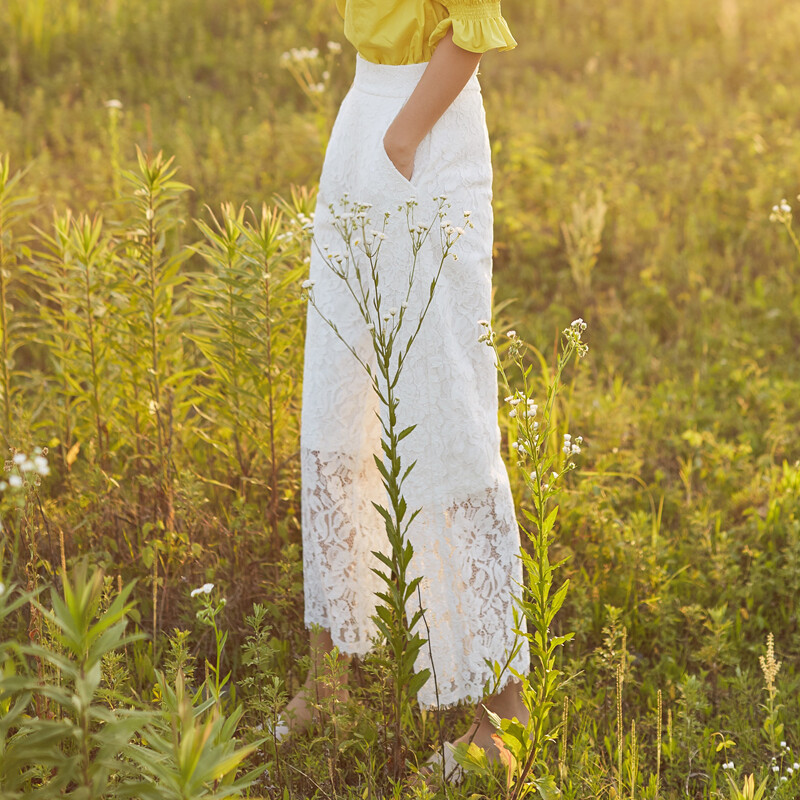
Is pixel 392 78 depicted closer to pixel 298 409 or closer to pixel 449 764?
pixel 298 409

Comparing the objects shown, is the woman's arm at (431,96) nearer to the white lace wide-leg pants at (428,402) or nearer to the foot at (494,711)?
the white lace wide-leg pants at (428,402)

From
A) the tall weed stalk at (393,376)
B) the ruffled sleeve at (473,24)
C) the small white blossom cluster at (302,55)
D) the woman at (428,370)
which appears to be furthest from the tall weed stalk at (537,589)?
the small white blossom cluster at (302,55)

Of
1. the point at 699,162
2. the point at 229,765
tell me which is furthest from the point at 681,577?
the point at 699,162

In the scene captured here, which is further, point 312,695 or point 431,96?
point 312,695

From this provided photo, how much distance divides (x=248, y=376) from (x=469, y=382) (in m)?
0.90

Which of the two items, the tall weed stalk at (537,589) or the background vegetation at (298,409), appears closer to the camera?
the tall weed stalk at (537,589)

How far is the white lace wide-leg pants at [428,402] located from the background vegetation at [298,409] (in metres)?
0.25

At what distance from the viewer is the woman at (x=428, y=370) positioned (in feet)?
6.82

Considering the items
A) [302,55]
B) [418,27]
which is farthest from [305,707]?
[302,55]

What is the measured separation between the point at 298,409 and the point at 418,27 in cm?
142

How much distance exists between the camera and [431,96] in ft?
6.66

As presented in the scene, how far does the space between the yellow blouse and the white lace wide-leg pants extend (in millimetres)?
50

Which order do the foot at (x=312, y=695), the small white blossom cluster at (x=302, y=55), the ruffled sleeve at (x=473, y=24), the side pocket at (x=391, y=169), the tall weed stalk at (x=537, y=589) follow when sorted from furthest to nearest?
the small white blossom cluster at (x=302, y=55), the foot at (x=312, y=695), the side pocket at (x=391, y=169), the ruffled sleeve at (x=473, y=24), the tall weed stalk at (x=537, y=589)

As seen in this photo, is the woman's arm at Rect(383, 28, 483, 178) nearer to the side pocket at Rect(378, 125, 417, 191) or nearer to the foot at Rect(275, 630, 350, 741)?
the side pocket at Rect(378, 125, 417, 191)
